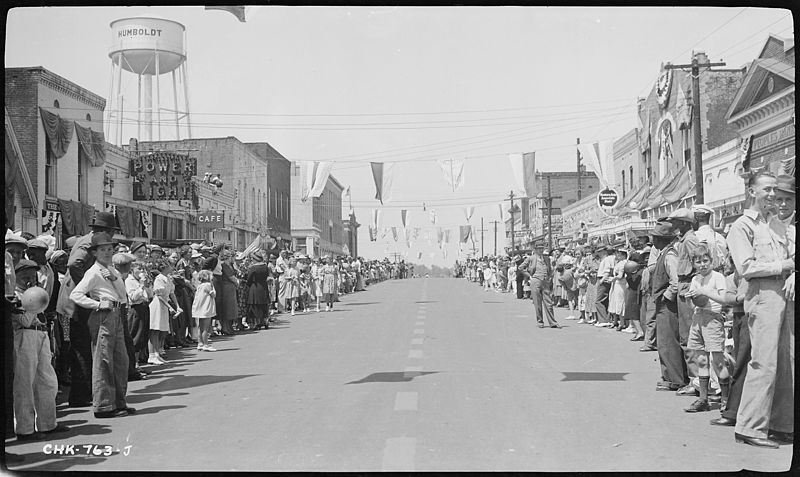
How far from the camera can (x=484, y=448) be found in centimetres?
590

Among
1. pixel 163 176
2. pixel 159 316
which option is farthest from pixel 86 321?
pixel 163 176

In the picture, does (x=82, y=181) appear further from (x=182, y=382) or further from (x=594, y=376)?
(x=594, y=376)

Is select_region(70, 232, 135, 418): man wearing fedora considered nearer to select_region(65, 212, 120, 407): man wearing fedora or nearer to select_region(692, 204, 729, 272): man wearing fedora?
select_region(65, 212, 120, 407): man wearing fedora

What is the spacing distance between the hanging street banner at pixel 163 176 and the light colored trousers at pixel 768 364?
3298 centimetres

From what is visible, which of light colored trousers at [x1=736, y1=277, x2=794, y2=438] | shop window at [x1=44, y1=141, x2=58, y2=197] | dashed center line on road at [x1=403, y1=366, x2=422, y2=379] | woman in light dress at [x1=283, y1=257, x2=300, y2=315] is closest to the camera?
light colored trousers at [x1=736, y1=277, x2=794, y2=438]

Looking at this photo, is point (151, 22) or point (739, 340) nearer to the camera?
point (739, 340)

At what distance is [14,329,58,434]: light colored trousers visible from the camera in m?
6.50

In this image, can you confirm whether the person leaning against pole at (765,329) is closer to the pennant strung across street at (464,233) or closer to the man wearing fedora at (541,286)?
the man wearing fedora at (541,286)

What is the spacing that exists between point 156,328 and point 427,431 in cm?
680

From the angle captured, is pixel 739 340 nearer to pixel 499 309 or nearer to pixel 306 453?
pixel 306 453

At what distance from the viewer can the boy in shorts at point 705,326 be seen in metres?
7.20

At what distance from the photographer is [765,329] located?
591cm

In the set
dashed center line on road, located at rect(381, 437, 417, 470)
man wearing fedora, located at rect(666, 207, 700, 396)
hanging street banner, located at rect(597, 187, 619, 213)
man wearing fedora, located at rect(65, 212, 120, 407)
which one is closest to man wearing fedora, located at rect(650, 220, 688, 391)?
man wearing fedora, located at rect(666, 207, 700, 396)

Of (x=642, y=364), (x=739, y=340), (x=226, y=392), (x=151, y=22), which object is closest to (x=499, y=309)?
(x=642, y=364)
